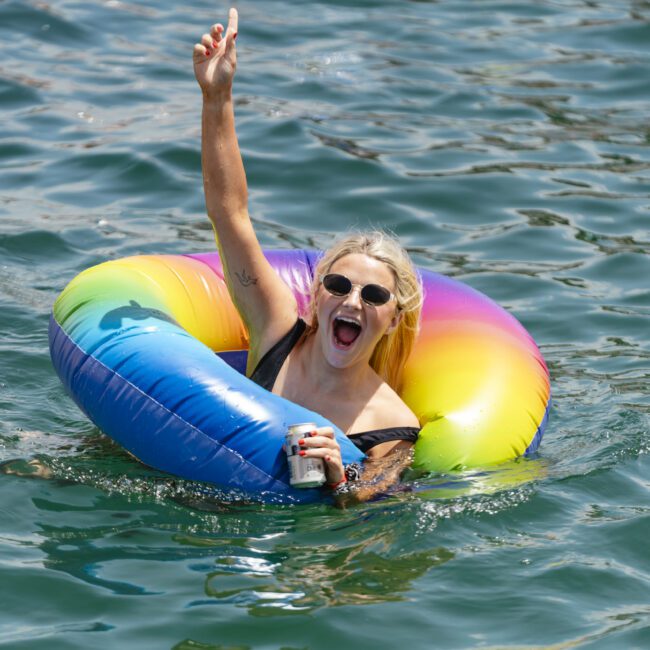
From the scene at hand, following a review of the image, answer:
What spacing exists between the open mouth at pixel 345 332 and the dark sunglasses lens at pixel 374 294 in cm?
11

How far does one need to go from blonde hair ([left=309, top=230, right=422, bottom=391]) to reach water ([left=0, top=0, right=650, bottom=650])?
63 centimetres

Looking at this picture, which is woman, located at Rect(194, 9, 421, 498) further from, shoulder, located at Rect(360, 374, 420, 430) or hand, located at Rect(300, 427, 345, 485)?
hand, located at Rect(300, 427, 345, 485)

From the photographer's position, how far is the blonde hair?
4797mm

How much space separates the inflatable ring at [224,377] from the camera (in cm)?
435

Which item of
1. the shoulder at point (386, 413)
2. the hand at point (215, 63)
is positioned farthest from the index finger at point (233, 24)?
the shoulder at point (386, 413)

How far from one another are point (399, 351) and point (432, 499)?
796mm

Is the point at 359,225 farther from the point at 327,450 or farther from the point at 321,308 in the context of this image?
the point at 327,450

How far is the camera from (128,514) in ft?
14.6

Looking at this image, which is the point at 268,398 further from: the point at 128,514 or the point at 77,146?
the point at 77,146

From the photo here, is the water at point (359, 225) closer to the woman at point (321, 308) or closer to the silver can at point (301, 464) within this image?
the silver can at point (301, 464)

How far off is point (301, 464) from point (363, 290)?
2.55 ft

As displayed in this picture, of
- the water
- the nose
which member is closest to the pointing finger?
the nose

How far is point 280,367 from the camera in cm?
491

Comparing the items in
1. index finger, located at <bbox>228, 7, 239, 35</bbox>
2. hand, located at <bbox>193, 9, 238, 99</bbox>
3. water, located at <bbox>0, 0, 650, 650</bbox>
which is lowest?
water, located at <bbox>0, 0, 650, 650</bbox>
